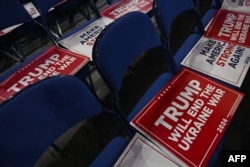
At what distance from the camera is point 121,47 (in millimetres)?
927

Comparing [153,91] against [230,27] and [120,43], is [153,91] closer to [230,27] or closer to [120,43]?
[120,43]

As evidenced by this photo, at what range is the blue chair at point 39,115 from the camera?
654mm

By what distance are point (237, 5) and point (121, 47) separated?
1099 mm

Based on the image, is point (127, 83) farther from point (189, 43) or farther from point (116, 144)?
point (116, 144)

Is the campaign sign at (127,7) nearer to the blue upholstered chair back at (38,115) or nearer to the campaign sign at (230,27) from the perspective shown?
the campaign sign at (230,27)

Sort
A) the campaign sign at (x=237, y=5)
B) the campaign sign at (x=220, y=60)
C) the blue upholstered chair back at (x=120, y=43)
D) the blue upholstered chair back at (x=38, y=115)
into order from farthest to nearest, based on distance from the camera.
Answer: the campaign sign at (x=237, y=5) < the campaign sign at (x=220, y=60) < the blue upholstered chair back at (x=120, y=43) < the blue upholstered chair back at (x=38, y=115)

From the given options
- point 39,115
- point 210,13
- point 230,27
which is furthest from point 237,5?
point 39,115

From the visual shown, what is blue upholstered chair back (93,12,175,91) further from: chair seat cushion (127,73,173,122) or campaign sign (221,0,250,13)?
campaign sign (221,0,250,13)

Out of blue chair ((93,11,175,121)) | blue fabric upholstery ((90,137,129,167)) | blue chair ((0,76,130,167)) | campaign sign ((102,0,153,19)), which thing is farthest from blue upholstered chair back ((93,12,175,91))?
campaign sign ((102,0,153,19))

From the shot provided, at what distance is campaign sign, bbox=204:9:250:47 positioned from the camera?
1223mm

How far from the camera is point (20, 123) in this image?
0.68 meters

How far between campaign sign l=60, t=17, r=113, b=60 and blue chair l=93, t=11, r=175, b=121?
29 centimetres

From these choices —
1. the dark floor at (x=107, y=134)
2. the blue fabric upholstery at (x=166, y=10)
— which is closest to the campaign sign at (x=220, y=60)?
the blue fabric upholstery at (x=166, y=10)

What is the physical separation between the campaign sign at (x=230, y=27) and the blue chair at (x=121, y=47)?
42cm
